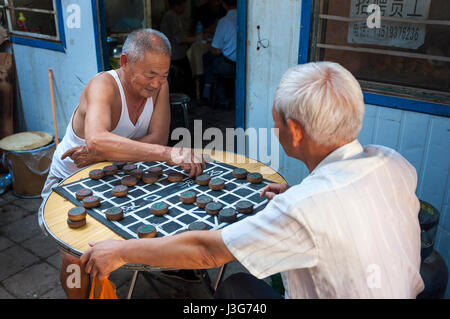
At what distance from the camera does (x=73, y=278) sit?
2502 millimetres

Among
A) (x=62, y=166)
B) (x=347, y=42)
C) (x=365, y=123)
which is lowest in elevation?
(x=62, y=166)

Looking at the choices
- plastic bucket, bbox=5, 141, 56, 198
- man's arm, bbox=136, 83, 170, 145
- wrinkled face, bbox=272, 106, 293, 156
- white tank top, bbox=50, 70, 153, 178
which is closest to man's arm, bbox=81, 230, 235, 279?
wrinkled face, bbox=272, 106, 293, 156

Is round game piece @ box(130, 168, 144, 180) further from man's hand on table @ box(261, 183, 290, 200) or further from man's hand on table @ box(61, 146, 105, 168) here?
man's hand on table @ box(261, 183, 290, 200)

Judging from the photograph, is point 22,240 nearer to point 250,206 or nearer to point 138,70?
point 138,70

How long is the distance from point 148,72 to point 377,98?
1.76 metres

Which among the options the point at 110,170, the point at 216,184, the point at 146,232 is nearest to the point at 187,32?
the point at 110,170

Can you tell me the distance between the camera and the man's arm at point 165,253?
1.50 metres

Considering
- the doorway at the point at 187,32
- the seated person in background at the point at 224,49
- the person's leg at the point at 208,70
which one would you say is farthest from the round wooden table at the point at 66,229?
the person's leg at the point at 208,70

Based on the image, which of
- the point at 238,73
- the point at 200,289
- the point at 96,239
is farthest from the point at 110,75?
the point at 200,289

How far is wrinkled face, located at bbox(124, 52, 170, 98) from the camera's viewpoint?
2.65m

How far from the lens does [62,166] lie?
295cm

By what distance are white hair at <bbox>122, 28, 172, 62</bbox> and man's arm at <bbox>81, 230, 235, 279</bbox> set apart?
142cm

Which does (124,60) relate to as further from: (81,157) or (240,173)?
(240,173)

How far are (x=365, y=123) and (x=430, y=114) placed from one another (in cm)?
48
